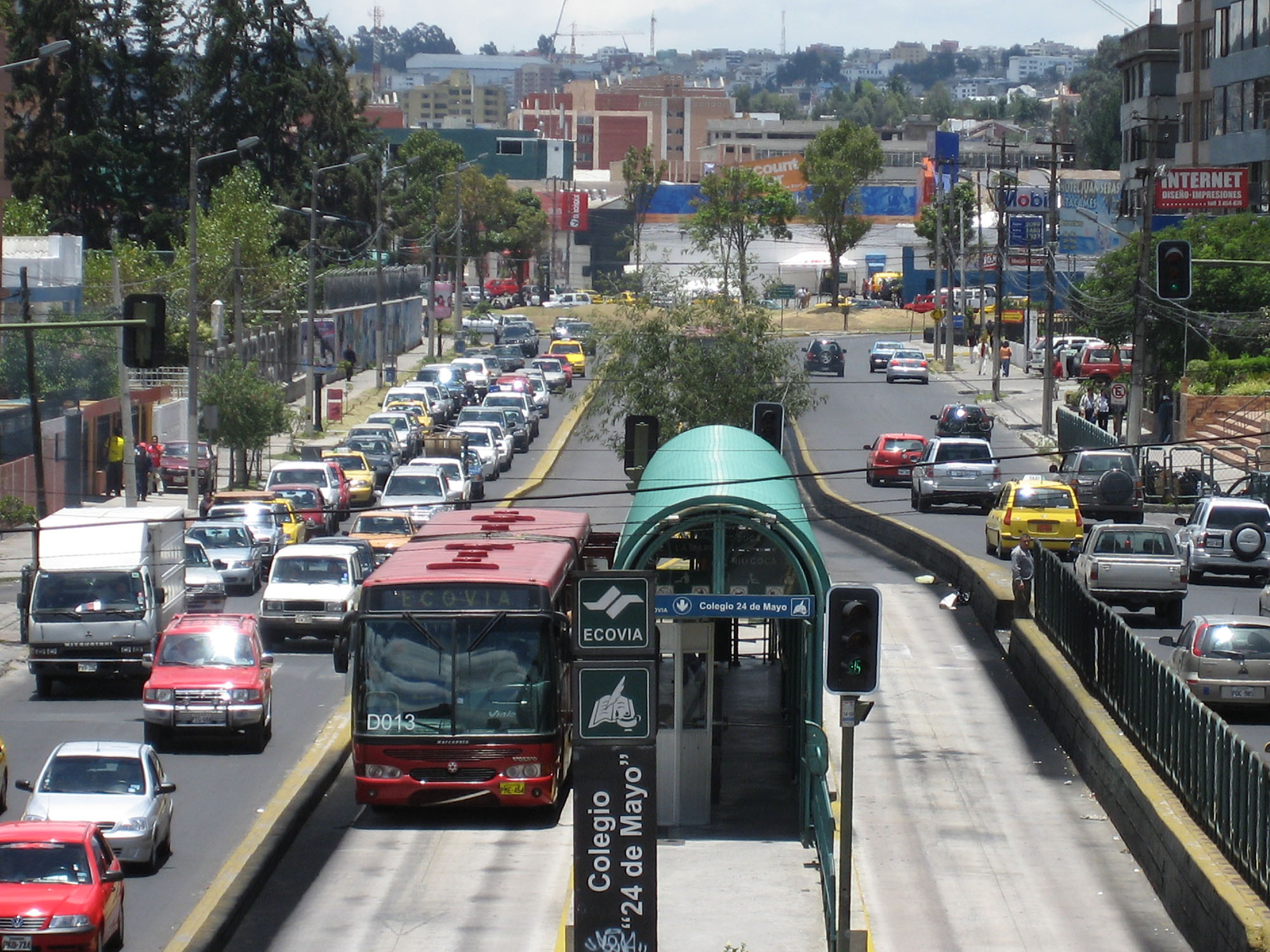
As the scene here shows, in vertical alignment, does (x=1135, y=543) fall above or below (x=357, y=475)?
above

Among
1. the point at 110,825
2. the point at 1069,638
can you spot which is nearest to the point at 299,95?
the point at 1069,638

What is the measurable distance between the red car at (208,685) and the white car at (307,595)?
5617 mm

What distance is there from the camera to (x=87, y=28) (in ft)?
315

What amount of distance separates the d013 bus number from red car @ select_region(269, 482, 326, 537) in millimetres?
23588

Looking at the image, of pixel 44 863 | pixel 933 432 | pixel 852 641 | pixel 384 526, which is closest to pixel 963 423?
pixel 933 432

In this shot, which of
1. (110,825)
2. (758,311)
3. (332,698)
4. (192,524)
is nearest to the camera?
(110,825)

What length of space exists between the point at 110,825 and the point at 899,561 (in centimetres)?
2539

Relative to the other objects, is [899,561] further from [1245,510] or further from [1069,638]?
[1069,638]

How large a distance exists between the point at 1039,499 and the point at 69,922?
26696 millimetres

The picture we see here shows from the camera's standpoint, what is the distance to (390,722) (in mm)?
18750

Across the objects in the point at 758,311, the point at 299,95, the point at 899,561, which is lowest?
the point at 899,561

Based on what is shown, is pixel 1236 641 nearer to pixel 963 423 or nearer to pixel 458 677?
pixel 458 677

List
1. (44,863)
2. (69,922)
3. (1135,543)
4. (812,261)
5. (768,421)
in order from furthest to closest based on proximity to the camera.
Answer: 1. (812,261)
2. (1135,543)
3. (768,421)
4. (44,863)
5. (69,922)

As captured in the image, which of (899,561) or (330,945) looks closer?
(330,945)
